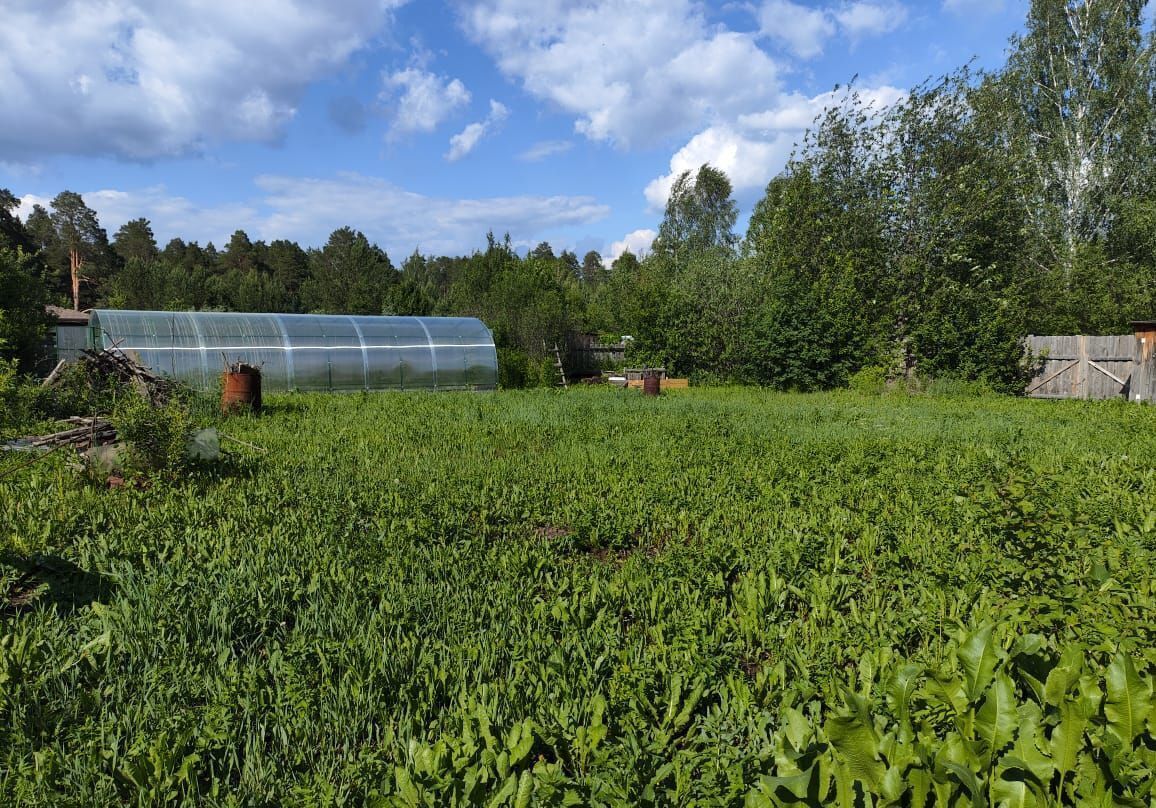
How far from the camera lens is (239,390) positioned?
10.7m

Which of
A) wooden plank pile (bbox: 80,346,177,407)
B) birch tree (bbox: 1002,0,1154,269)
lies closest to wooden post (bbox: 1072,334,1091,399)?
birch tree (bbox: 1002,0,1154,269)

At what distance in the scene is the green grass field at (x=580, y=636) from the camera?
66.7 inches

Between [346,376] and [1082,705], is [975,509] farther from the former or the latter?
[346,376]

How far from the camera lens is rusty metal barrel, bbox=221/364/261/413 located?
10672mm

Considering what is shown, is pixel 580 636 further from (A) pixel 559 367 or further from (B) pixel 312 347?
(A) pixel 559 367

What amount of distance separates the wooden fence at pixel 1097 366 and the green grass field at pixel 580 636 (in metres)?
11.8

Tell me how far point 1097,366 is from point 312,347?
2226 centimetres

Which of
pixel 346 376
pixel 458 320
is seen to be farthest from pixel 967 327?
pixel 346 376

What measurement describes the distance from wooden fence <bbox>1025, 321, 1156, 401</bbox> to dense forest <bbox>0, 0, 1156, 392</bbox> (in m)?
0.76

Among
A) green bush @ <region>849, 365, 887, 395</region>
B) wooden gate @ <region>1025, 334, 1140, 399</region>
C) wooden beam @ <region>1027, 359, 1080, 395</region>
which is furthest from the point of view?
green bush @ <region>849, 365, 887, 395</region>

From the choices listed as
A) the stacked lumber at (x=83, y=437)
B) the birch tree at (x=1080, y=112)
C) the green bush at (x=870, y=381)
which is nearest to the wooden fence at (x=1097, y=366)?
the green bush at (x=870, y=381)

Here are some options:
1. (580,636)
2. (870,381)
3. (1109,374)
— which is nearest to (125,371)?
(580,636)

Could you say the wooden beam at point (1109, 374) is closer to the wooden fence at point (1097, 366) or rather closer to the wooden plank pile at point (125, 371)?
the wooden fence at point (1097, 366)

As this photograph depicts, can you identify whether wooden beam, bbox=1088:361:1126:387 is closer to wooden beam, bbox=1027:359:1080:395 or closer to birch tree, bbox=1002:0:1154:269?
wooden beam, bbox=1027:359:1080:395
